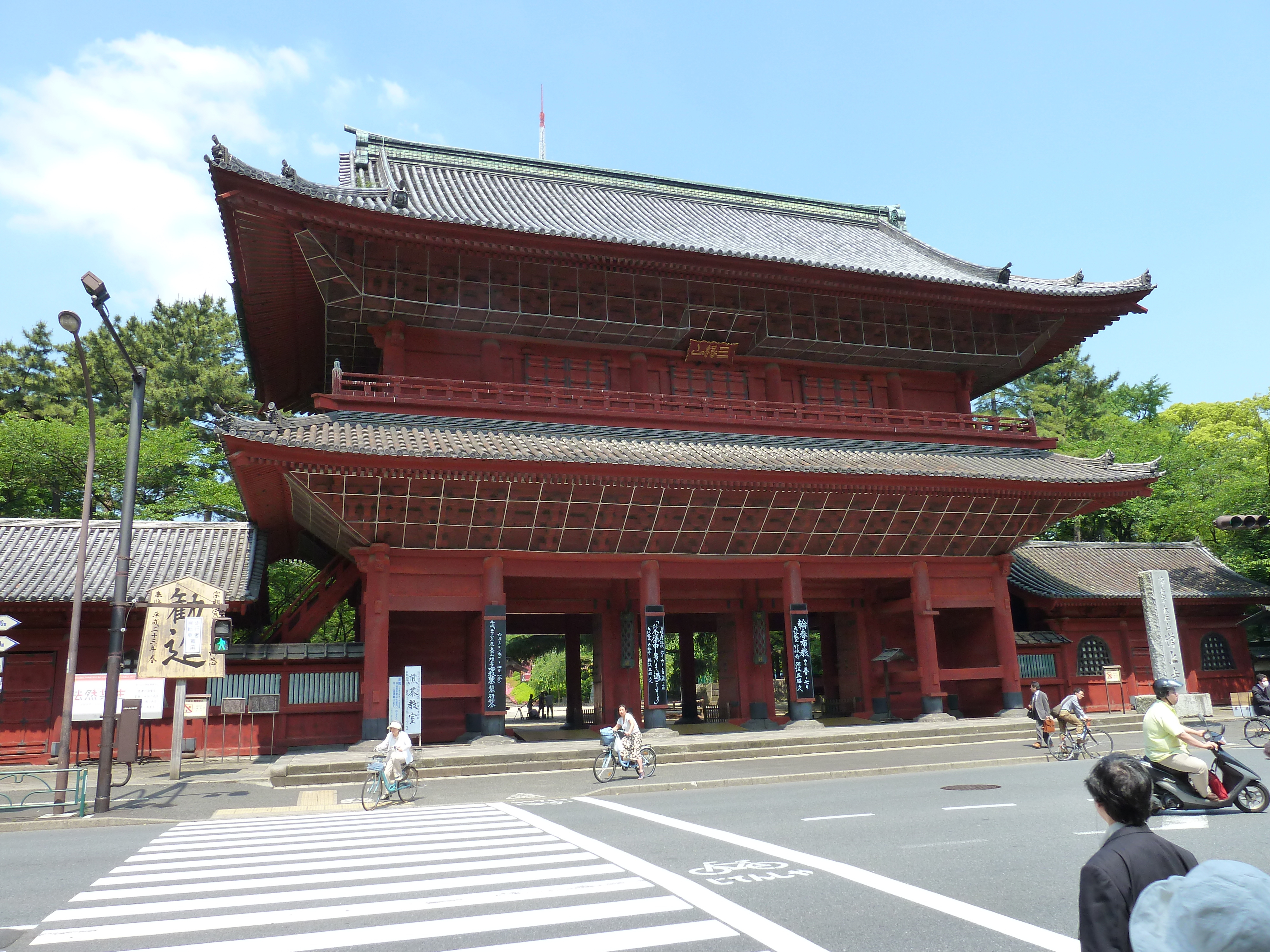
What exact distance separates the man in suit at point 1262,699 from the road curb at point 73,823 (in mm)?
22054

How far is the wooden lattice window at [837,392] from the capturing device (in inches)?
1128

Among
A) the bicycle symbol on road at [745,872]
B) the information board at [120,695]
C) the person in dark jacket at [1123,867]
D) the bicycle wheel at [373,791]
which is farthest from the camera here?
the information board at [120,695]

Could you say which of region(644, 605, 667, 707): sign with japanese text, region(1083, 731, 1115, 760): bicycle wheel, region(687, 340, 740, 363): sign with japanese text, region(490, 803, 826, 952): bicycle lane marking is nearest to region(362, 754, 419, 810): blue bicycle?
region(490, 803, 826, 952): bicycle lane marking

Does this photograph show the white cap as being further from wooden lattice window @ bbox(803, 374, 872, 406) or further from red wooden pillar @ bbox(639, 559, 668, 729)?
wooden lattice window @ bbox(803, 374, 872, 406)

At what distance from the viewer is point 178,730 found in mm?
19312

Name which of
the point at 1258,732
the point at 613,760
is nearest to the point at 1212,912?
the point at 613,760

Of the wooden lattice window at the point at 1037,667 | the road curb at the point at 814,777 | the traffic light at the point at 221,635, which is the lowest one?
the road curb at the point at 814,777

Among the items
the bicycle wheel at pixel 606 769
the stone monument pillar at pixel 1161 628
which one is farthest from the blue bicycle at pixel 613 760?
the stone monument pillar at pixel 1161 628

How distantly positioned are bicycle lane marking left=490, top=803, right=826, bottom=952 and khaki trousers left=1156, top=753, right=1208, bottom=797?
18.2 feet

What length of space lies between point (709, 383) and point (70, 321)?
17600 millimetres

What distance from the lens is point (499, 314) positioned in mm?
24219

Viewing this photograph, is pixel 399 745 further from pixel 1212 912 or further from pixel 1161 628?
pixel 1161 628

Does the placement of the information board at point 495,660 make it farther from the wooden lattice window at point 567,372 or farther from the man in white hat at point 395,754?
the wooden lattice window at point 567,372

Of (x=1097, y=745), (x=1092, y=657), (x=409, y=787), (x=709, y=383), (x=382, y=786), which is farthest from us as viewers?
(x=1092, y=657)
